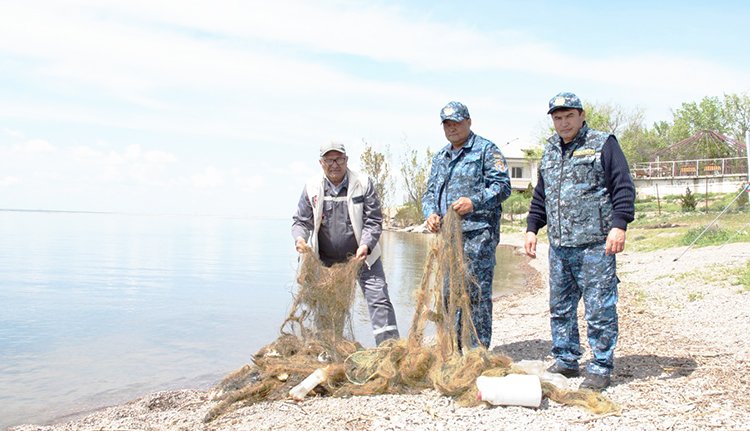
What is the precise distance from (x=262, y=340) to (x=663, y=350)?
5806 millimetres

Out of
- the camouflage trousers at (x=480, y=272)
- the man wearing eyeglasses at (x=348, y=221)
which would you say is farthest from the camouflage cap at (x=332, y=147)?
the camouflage trousers at (x=480, y=272)

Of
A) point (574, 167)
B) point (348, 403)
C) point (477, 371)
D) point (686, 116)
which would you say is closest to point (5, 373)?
point (348, 403)

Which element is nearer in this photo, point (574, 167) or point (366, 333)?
point (574, 167)

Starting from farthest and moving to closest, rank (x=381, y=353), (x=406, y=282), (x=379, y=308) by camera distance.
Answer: (x=406, y=282)
(x=379, y=308)
(x=381, y=353)

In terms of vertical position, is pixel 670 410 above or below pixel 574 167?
below

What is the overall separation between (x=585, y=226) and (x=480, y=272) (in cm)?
91

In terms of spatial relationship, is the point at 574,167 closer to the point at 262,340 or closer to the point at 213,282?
the point at 262,340

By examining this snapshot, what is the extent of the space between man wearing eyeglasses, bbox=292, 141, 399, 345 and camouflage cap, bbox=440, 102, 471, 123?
0.91 metres

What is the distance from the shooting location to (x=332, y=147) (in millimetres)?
4645

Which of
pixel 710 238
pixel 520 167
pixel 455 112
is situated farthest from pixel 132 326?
pixel 520 167

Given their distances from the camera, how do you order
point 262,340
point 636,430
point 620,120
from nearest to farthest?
point 636,430 < point 262,340 < point 620,120

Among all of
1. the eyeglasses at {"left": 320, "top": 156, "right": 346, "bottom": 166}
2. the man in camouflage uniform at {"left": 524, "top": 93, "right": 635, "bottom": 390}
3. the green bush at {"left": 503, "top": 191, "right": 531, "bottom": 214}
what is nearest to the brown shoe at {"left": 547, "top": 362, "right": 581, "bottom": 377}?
the man in camouflage uniform at {"left": 524, "top": 93, "right": 635, "bottom": 390}

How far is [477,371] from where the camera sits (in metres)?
3.73

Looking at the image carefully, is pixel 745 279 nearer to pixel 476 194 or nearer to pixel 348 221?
pixel 476 194
